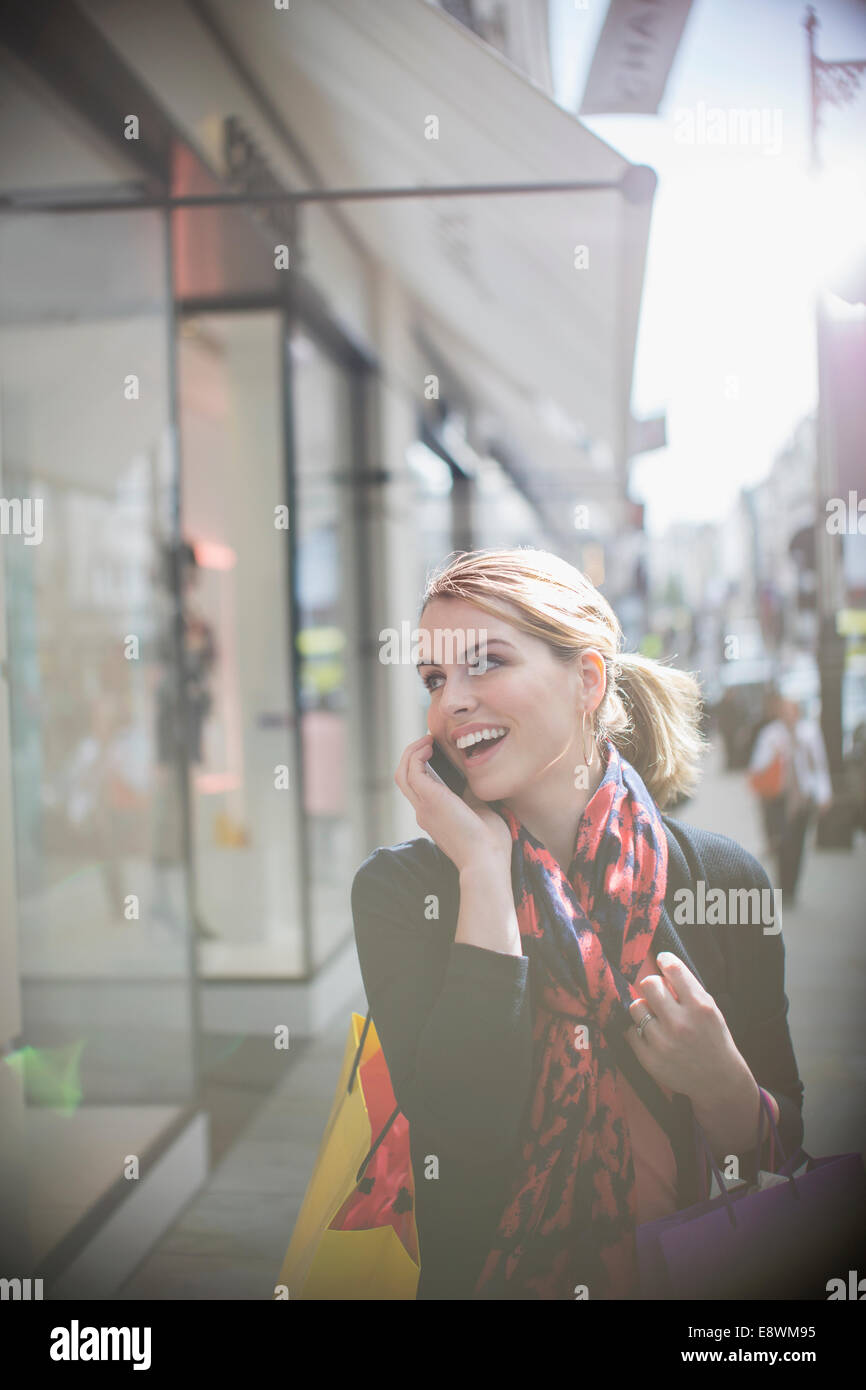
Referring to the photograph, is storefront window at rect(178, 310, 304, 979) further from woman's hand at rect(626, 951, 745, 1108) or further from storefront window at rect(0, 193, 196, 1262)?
woman's hand at rect(626, 951, 745, 1108)

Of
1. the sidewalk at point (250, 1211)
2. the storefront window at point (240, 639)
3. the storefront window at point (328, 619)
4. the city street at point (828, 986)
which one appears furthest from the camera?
the storefront window at point (328, 619)

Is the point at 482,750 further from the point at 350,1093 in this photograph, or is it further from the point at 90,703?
the point at 90,703

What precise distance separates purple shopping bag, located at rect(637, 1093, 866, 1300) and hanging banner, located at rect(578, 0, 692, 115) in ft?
6.42

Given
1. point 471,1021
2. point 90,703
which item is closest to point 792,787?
point 471,1021

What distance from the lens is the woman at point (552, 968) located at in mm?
1530

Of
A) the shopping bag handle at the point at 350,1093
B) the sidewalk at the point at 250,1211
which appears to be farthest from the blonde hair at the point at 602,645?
the sidewalk at the point at 250,1211

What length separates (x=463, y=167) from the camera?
290cm

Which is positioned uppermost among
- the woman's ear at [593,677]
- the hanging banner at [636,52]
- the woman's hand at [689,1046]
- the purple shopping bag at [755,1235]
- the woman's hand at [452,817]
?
the hanging banner at [636,52]

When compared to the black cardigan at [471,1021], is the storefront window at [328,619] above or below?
above

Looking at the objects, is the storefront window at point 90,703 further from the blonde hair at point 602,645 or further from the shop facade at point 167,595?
the blonde hair at point 602,645

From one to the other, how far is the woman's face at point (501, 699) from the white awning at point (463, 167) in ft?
3.55

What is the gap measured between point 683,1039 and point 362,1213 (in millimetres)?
562
